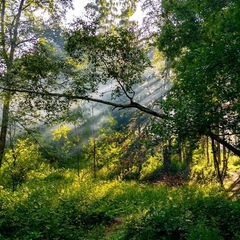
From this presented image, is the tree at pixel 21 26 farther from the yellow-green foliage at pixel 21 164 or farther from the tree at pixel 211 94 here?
the tree at pixel 211 94

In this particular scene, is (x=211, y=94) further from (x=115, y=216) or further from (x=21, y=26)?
(x=21, y=26)

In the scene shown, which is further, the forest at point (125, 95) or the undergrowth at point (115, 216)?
the undergrowth at point (115, 216)

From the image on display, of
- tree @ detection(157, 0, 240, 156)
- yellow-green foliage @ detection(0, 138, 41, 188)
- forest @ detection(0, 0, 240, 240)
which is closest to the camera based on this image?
tree @ detection(157, 0, 240, 156)

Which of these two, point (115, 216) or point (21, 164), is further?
point (21, 164)

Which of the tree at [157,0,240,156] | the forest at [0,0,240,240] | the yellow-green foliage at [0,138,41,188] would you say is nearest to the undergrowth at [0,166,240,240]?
the forest at [0,0,240,240]

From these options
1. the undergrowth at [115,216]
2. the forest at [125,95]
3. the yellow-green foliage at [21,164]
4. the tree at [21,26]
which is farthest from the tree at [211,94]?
the yellow-green foliage at [21,164]

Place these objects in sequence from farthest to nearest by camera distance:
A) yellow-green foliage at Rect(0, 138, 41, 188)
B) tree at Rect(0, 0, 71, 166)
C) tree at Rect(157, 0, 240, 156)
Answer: yellow-green foliage at Rect(0, 138, 41, 188) < tree at Rect(0, 0, 71, 166) < tree at Rect(157, 0, 240, 156)

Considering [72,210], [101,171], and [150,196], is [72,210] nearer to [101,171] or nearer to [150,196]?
[150,196]

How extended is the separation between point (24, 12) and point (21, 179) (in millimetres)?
7491

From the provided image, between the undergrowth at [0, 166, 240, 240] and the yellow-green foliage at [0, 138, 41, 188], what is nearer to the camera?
the undergrowth at [0, 166, 240, 240]

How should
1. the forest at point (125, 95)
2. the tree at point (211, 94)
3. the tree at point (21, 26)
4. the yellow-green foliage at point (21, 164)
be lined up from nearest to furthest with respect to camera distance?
1. the tree at point (211, 94)
2. the forest at point (125, 95)
3. the tree at point (21, 26)
4. the yellow-green foliage at point (21, 164)

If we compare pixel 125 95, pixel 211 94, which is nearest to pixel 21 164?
pixel 125 95

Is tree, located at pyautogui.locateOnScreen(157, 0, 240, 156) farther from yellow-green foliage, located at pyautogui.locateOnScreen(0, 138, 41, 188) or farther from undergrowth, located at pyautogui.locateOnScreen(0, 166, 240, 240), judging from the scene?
yellow-green foliage, located at pyautogui.locateOnScreen(0, 138, 41, 188)

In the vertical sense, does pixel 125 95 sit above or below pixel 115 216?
above
